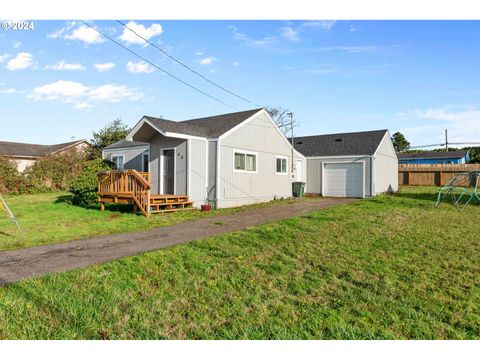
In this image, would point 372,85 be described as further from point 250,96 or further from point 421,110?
point 421,110

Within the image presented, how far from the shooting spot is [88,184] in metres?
14.1

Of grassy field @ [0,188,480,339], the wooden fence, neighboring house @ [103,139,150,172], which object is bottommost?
grassy field @ [0,188,480,339]

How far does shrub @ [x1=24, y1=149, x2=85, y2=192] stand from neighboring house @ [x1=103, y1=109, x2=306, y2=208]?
10.9m

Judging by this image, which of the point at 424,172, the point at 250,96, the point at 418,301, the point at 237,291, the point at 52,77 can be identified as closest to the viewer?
the point at 418,301

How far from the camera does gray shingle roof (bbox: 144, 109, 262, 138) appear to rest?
1347 cm

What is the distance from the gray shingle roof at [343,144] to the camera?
67.7 ft

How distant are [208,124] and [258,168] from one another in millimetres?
3440

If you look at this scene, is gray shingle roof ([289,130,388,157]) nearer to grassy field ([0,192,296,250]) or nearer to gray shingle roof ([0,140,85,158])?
grassy field ([0,192,296,250])

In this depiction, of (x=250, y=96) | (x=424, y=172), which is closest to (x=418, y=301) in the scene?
(x=250, y=96)

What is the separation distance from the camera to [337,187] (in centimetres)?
2105

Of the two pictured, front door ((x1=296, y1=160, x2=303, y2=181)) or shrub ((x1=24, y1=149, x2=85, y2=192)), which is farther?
shrub ((x1=24, y1=149, x2=85, y2=192))

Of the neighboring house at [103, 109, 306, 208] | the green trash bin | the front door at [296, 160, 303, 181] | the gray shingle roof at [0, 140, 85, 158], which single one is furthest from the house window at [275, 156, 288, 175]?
the gray shingle roof at [0, 140, 85, 158]
